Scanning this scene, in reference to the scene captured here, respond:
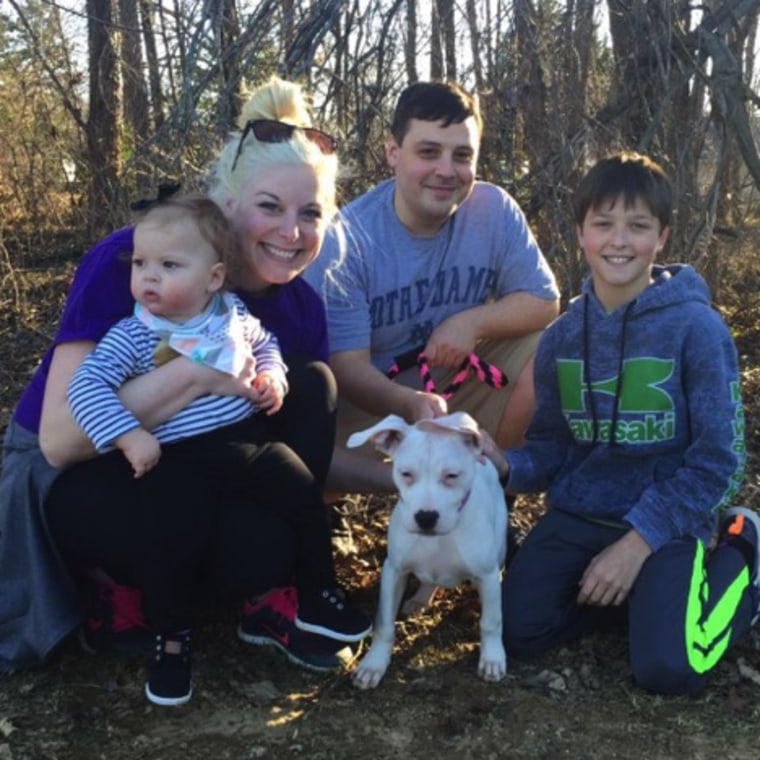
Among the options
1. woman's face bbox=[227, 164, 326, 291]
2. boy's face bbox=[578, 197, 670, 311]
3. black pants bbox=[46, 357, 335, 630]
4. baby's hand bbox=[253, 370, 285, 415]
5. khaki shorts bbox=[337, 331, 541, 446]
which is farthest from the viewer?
khaki shorts bbox=[337, 331, 541, 446]

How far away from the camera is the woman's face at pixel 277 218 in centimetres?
288

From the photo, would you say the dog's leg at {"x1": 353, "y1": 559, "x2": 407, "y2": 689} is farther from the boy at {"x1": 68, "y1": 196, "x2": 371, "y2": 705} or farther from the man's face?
the man's face

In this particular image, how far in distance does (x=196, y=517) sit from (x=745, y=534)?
1728mm

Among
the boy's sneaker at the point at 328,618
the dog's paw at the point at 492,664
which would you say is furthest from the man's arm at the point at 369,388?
the dog's paw at the point at 492,664

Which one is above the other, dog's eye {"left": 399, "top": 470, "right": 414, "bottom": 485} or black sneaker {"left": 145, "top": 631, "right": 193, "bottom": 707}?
dog's eye {"left": 399, "top": 470, "right": 414, "bottom": 485}

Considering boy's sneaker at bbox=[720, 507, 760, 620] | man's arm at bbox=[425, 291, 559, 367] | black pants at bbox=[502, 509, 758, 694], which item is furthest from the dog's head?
boy's sneaker at bbox=[720, 507, 760, 620]

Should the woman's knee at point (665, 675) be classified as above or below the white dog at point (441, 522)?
below

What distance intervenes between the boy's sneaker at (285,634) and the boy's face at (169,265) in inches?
37.7

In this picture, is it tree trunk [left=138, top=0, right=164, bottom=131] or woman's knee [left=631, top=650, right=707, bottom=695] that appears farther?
tree trunk [left=138, top=0, right=164, bottom=131]

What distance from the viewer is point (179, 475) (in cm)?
267

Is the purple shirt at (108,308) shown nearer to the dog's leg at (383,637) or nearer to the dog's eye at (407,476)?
the dog's eye at (407,476)

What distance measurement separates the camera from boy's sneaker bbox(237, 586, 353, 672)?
2920mm

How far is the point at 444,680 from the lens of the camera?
286cm

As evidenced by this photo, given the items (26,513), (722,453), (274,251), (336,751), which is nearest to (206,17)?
(274,251)
